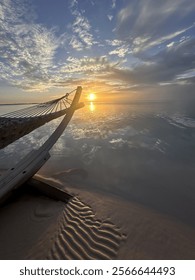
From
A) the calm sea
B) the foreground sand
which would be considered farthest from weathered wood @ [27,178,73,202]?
the calm sea

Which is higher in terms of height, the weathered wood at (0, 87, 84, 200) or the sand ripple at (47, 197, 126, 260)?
the weathered wood at (0, 87, 84, 200)

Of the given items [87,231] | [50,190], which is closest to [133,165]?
[50,190]

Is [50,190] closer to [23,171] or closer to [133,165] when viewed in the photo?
[23,171]

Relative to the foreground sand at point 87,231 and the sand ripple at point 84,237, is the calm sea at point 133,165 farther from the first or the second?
the sand ripple at point 84,237

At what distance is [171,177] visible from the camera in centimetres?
1192

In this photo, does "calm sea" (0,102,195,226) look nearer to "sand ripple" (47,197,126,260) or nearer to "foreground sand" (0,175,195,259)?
"foreground sand" (0,175,195,259)

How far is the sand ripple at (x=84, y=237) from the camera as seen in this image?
5.30 m

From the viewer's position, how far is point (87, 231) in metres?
6.27

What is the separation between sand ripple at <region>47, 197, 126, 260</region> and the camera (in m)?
5.30

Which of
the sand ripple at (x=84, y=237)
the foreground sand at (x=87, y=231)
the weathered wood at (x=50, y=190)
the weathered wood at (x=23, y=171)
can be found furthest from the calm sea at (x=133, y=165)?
the weathered wood at (x=23, y=171)
